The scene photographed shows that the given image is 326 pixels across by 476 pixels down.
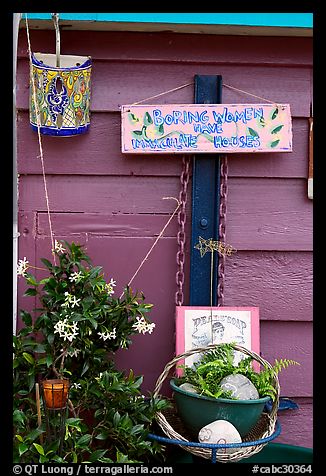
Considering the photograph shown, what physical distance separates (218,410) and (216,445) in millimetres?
122

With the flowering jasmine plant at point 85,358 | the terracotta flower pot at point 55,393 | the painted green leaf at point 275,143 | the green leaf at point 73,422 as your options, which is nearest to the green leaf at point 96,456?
the flowering jasmine plant at point 85,358

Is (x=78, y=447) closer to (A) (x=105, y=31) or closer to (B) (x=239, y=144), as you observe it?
(B) (x=239, y=144)

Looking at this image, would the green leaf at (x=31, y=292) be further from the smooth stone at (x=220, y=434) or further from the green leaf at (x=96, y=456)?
the smooth stone at (x=220, y=434)

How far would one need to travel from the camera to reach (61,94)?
2572mm

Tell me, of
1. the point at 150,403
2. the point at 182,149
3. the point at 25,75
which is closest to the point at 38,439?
the point at 150,403

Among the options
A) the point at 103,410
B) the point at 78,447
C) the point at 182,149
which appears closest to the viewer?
the point at 78,447

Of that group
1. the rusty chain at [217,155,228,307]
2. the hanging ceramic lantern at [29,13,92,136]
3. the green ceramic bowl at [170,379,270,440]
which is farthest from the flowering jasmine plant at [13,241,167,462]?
the hanging ceramic lantern at [29,13,92,136]

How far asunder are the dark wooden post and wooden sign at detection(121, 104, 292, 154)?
8 centimetres

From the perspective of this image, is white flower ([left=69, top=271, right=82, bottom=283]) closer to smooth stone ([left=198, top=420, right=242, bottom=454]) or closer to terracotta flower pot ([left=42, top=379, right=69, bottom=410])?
terracotta flower pot ([left=42, top=379, right=69, bottom=410])

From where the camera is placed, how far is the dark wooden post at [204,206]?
8.99ft

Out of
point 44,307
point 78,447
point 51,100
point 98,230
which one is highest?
point 51,100

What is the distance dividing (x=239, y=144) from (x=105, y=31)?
2.25 ft

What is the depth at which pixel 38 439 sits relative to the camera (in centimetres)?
233

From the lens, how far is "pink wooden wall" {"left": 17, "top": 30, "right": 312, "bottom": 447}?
107 inches
